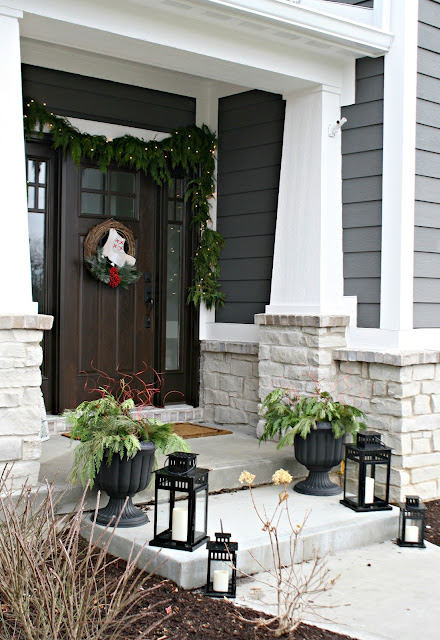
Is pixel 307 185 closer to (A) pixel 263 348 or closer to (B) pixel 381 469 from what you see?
(A) pixel 263 348

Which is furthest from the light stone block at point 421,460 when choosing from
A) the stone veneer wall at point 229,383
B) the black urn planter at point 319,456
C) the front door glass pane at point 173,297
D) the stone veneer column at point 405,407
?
the front door glass pane at point 173,297

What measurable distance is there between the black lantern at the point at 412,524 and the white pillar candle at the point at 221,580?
135 centimetres

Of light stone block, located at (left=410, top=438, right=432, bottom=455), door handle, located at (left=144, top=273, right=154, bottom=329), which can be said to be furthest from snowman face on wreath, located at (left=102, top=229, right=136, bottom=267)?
light stone block, located at (left=410, top=438, right=432, bottom=455)

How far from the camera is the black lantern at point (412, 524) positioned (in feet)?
14.1

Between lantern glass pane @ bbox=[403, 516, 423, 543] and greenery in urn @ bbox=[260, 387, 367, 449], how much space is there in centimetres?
69

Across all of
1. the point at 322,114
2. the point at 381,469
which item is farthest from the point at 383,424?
the point at 322,114

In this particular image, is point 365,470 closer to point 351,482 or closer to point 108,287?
point 351,482

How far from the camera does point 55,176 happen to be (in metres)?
5.93

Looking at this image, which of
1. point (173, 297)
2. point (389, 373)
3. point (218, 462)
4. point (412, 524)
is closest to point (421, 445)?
point (389, 373)

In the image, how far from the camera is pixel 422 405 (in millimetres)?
5242

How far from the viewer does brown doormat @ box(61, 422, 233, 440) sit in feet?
19.6

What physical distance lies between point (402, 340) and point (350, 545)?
1571 millimetres

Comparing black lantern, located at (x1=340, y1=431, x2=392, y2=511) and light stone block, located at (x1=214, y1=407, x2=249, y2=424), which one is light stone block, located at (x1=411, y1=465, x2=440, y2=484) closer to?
black lantern, located at (x1=340, y1=431, x2=392, y2=511)

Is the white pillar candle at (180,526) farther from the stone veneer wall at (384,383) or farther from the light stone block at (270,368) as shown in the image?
the light stone block at (270,368)
